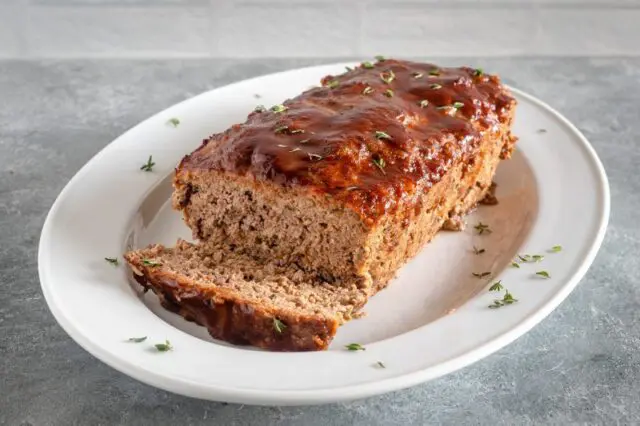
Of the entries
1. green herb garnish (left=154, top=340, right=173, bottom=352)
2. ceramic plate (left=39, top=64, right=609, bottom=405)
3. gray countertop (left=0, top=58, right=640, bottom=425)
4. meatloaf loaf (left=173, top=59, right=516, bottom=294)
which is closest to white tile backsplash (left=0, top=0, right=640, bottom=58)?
gray countertop (left=0, top=58, right=640, bottom=425)

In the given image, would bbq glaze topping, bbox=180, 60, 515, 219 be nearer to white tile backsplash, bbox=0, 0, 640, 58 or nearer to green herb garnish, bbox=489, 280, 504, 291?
green herb garnish, bbox=489, 280, 504, 291

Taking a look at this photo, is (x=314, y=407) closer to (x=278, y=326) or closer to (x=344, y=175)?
(x=278, y=326)

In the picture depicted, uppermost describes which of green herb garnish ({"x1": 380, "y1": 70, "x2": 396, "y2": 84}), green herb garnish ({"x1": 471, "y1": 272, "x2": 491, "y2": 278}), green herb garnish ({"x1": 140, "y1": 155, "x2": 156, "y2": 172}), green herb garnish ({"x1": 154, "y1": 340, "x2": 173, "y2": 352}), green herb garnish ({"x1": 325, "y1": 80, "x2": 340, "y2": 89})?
green herb garnish ({"x1": 380, "y1": 70, "x2": 396, "y2": 84})

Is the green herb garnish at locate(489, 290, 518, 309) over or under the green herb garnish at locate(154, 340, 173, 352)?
over

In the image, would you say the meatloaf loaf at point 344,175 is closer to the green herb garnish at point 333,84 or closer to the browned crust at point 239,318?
the green herb garnish at point 333,84

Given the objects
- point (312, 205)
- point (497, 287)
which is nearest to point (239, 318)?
point (312, 205)

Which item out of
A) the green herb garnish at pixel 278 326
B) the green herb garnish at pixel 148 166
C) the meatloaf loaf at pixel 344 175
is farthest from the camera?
the green herb garnish at pixel 148 166

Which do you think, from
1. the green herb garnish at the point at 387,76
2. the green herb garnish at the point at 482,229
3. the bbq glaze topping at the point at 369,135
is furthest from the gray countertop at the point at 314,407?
the green herb garnish at the point at 387,76
